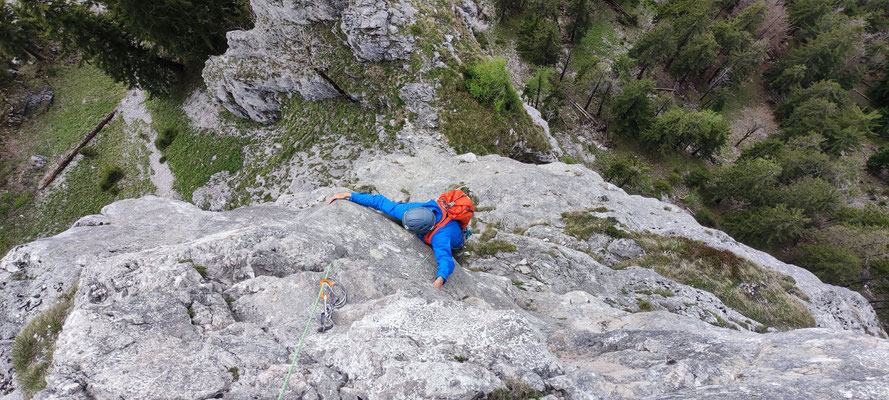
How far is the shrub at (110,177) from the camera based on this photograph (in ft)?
104

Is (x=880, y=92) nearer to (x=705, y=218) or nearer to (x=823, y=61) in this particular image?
(x=823, y=61)

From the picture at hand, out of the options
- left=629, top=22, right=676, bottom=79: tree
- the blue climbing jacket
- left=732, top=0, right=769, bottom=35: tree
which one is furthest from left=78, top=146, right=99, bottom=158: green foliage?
left=732, top=0, right=769, bottom=35: tree

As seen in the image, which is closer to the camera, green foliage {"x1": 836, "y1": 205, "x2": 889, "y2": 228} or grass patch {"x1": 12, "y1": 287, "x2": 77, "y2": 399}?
grass patch {"x1": 12, "y1": 287, "x2": 77, "y2": 399}

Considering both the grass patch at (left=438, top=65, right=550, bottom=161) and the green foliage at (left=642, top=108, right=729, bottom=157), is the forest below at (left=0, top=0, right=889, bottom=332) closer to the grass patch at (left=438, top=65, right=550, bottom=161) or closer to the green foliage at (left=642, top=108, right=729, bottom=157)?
the green foliage at (left=642, top=108, right=729, bottom=157)

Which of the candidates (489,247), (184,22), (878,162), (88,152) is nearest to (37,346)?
(489,247)

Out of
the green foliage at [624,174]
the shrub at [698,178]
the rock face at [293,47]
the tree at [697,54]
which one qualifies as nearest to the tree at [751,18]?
the tree at [697,54]

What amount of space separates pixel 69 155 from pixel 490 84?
42837 millimetres

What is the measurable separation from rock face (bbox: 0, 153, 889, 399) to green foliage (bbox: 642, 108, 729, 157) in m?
39.5

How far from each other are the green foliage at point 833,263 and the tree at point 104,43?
6571 centimetres

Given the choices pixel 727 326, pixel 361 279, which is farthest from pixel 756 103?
pixel 361 279

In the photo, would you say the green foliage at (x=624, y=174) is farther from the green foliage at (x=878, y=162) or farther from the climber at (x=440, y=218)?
the green foliage at (x=878, y=162)

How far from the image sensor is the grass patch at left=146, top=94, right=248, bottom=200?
1114 inches

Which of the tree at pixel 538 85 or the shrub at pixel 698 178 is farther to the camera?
the shrub at pixel 698 178

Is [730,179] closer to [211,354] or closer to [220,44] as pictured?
[211,354]
